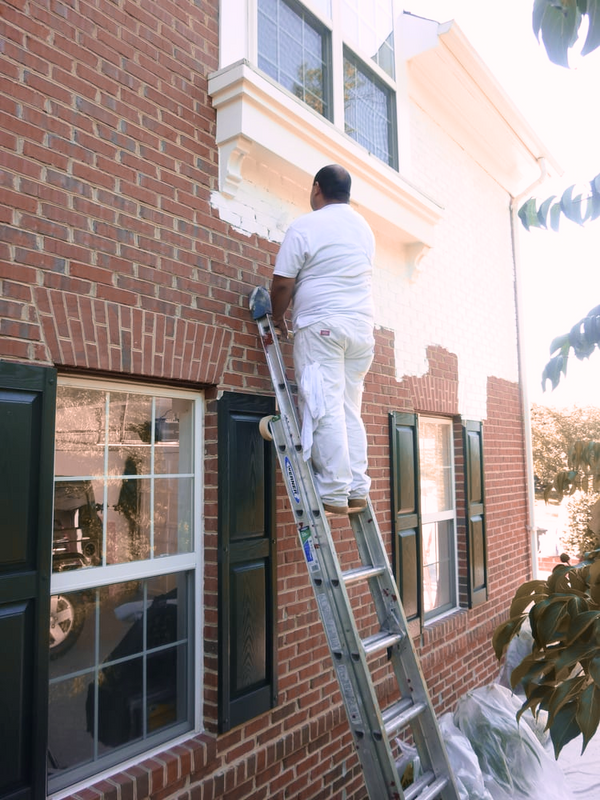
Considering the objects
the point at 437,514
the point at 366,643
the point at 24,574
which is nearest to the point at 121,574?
the point at 24,574

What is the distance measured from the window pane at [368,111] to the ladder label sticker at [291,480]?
9.70 feet

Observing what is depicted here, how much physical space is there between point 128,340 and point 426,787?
2.31 meters

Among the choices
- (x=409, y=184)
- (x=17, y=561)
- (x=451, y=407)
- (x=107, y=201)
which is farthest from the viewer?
(x=451, y=407)

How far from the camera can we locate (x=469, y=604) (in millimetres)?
6062

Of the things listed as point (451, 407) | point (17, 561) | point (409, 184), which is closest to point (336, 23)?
point (409, 184)

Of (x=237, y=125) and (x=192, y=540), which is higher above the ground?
(x=237, y=125)

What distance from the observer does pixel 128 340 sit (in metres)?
2.98

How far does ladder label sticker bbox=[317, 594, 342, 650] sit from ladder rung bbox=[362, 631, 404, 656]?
0.42 ft

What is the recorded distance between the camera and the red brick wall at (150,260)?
106 inches

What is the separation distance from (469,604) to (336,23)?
16.7 ft

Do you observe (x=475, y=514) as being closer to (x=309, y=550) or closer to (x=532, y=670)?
(x=309, y=550)

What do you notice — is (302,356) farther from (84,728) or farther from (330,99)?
(330,99)

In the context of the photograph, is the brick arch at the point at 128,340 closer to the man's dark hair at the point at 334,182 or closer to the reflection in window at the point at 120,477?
the reflection in window at the point at 120,477

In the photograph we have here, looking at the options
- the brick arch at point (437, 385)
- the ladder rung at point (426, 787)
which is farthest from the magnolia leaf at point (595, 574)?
the brick arch at point (437, 385)
